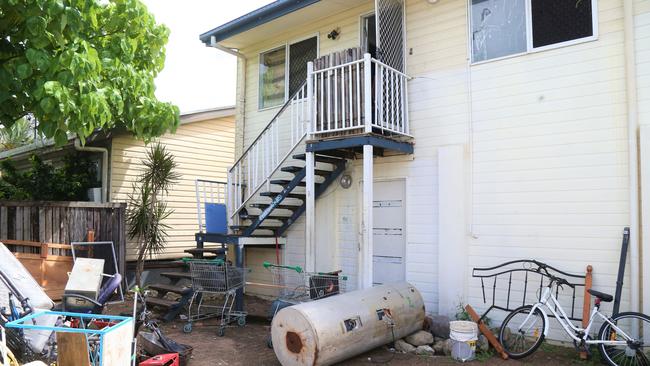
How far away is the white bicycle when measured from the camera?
541 cm

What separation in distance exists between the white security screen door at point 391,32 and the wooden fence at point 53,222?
6.14 m

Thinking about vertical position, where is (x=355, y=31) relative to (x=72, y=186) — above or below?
above

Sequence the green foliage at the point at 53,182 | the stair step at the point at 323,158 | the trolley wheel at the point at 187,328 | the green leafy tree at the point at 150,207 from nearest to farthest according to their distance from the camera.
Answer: the trolley wheel at the point at 187,328
the stair step at the point at 323,158
the green leafy tree at the point at 150,207
the green foliage at the point at 53,182

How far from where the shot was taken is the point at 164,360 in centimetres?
510

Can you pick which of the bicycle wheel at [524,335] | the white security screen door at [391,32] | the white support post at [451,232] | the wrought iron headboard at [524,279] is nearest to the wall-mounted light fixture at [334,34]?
the white security screen door at [391,32]

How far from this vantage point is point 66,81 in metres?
5.97

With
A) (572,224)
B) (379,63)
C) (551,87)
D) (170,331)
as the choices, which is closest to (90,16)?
(379,63)

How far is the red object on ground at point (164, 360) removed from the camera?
16.2 feet

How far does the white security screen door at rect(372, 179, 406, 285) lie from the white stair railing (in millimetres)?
1966

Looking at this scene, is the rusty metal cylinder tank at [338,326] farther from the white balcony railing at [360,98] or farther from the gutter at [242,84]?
the gutter at [242,84]

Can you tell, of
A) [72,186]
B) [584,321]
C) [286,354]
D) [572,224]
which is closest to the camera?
[286,354]

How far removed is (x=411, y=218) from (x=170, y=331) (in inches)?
168

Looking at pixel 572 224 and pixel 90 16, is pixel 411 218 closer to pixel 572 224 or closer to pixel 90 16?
pixel 572 224

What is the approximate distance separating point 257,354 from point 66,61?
444 cm
